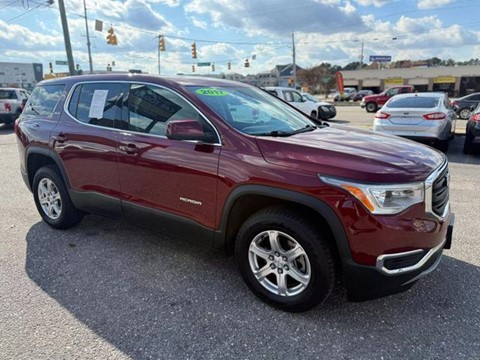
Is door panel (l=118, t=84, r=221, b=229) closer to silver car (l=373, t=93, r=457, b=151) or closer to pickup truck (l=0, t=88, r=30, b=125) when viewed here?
silver car (l=373, t=93, r=457, b=151)

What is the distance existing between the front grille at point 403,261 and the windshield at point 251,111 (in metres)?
1.28

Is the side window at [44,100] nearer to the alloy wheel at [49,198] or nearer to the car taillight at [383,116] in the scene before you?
the alloy wheel at [49,198]

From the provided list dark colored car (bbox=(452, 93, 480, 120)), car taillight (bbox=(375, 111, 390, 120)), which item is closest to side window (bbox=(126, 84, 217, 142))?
car taillight (bbox=(375, 111, 390, 120))

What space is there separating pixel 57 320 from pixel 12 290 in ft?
2.41

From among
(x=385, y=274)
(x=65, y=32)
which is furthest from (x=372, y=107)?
(x=385, y=274)

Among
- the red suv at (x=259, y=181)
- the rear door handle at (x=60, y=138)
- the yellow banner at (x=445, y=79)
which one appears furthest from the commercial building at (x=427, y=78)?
the rear door handle at (x=60, y=138)

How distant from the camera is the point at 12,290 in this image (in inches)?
124

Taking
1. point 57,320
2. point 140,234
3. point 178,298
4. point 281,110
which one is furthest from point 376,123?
point 57,320

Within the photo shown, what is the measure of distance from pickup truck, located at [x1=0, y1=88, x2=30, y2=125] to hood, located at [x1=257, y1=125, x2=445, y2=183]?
17489mm

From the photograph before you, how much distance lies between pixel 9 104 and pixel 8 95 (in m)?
0.61

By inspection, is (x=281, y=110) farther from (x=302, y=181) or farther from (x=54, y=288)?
(x=54, y=288)

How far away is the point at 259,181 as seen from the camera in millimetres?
2652

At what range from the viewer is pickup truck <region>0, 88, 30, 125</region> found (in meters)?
16.3

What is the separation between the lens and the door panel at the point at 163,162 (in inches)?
117
